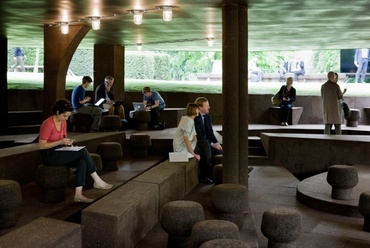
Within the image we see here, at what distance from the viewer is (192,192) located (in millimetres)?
8812

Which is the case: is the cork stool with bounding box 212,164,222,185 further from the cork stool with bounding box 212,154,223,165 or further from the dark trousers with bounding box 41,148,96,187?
the dark trousers with bounding box 41,148,96,187

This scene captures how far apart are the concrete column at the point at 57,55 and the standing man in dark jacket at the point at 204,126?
12.7 ft

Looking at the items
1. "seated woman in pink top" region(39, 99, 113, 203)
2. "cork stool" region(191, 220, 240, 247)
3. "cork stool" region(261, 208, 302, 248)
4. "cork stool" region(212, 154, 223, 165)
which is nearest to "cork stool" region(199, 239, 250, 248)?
"cork stool" region(191, 220, 240, 247)

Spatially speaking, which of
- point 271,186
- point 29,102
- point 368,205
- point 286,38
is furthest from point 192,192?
point 29,102

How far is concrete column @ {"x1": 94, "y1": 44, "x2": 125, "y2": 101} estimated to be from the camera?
17.7 m

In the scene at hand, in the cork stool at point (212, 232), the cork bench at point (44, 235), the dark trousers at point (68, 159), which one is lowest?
the cork stool at point (212, 232)

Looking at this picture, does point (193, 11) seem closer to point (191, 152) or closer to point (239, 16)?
point (239, 16)

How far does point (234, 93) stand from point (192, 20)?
3.78 m

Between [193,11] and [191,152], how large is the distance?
3111 millimetres

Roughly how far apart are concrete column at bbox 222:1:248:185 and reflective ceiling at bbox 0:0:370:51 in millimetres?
570

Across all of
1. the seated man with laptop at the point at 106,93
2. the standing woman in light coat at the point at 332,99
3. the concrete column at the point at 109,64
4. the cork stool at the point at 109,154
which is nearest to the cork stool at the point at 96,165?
the cork stool at the point at 109,154

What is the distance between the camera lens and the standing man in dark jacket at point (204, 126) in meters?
9.91

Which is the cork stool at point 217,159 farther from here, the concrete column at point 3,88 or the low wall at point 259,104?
the low wall at point 259,104

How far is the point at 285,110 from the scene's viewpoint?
695 inches
